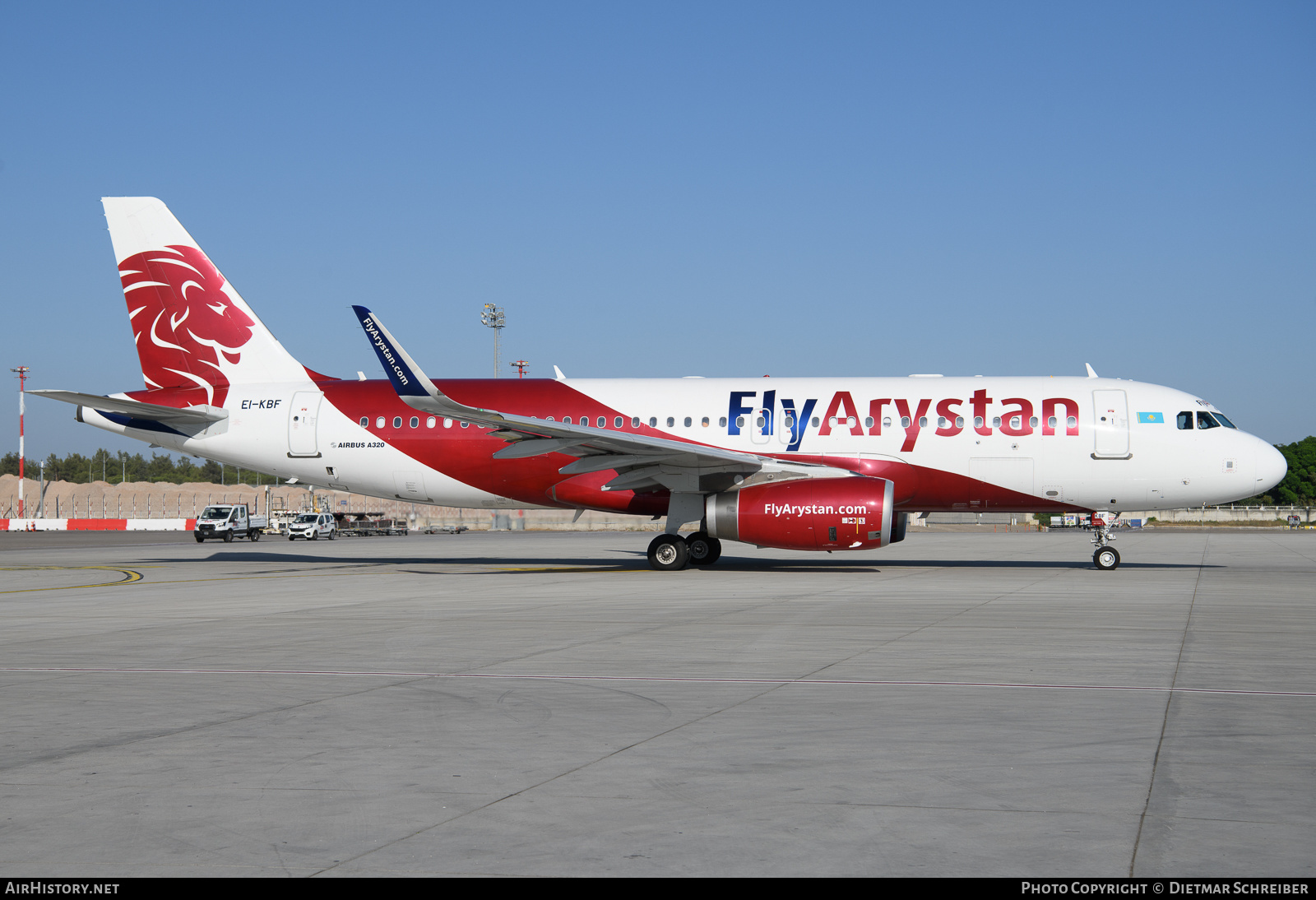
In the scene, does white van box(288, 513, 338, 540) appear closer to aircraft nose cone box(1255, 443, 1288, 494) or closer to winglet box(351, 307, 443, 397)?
winglet box(351, 307, 443, 397)

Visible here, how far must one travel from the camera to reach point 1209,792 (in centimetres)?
534

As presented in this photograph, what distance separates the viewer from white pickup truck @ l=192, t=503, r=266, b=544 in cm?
5153

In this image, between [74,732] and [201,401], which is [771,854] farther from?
[201,401]

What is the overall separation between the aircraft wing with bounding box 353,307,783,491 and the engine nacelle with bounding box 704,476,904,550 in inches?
37.3

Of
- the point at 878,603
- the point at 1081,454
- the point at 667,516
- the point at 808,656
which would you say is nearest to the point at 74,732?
the point at 808,656

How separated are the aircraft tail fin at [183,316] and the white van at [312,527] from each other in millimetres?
31441

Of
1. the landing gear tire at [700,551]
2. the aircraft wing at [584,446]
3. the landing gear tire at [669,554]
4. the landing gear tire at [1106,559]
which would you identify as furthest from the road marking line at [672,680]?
the landing gear tire at [1106,559]

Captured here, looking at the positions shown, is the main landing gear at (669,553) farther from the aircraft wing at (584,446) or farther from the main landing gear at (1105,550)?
the main landing gear at (1105,550)

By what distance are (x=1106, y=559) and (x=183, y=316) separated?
70.9 ft

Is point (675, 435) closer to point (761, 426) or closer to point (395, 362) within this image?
point (761, 426)

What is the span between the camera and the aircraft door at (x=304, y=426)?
25547 millimetres

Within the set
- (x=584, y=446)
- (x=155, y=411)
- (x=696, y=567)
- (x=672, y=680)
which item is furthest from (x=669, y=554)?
(x=672, y=680)

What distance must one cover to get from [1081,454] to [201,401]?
64.7 ft

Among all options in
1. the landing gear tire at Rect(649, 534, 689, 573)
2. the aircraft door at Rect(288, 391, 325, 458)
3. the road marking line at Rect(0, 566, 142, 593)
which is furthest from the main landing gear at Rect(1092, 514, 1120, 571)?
the road marking line at Rect(0, 566, 142, 593)
